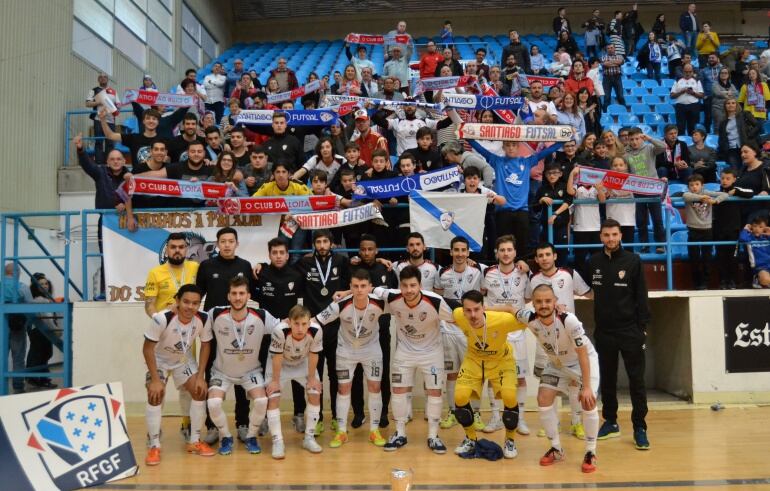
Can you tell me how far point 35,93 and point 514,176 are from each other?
10.4 m

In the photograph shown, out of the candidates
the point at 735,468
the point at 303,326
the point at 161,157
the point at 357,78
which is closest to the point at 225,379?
the point at 303,326

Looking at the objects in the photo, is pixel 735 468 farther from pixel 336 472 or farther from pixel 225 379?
pixel 225 379

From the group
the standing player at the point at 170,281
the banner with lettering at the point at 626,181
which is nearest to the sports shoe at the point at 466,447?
the standing player at the point at 170,281

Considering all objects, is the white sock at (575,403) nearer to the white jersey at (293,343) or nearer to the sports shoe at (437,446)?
the sports shoe at (437,446)

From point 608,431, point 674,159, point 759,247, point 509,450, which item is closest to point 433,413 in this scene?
point 509,450

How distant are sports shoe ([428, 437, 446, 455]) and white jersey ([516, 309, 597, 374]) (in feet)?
4.72

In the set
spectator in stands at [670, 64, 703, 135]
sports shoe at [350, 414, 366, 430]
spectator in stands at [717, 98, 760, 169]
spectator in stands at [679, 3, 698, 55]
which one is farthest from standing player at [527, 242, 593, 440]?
spectator in stands at [679, 3, 698, 55]

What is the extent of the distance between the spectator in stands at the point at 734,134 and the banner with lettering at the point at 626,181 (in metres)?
5.11

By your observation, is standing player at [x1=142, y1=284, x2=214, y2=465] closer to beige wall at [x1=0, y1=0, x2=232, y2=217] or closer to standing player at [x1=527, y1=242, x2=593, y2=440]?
standing player at [x1=527, y1=242, x2=593, y2=440]

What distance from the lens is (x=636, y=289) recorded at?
24.4 feet

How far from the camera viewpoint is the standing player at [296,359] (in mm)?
7215

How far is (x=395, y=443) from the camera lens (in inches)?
289

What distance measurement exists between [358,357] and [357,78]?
27.4 ft

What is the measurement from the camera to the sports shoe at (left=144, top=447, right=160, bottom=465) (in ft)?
22.8
